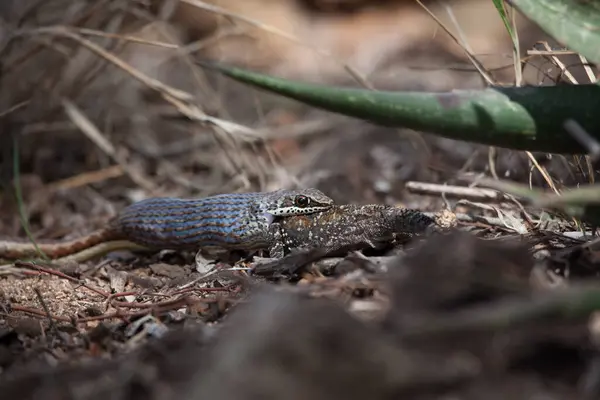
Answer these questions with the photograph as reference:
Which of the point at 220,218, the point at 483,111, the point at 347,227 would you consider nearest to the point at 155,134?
the point at 220,218

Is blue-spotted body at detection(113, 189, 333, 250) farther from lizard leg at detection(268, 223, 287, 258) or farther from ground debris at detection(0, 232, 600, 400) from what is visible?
ground debris at detection(0, 232, 600, 400)

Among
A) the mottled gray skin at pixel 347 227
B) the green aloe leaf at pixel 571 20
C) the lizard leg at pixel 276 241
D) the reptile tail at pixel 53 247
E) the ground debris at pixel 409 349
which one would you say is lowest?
the reptile tail at pixel 53 247

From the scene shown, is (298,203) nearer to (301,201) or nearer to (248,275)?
(301,201)

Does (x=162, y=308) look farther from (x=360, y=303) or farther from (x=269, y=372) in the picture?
(x=269, y=372)

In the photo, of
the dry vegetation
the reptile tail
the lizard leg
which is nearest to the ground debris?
the dry vegetation

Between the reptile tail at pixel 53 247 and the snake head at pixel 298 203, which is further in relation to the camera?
the reptile tail at pixel 53 247

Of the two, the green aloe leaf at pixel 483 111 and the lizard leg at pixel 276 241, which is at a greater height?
the green aloe leaf at pixel 483 111

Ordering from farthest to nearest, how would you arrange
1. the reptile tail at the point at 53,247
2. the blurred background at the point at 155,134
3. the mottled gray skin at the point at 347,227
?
the blurred background at the point at 155,134, the reptile tail at the point at 53,247, the mottled gray skin at the point at 347,227

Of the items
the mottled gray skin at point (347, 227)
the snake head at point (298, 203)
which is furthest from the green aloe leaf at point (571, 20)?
the snake head at point (298, 203)

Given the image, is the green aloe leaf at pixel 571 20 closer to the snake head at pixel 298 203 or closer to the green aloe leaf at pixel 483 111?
the green aloe leaf at pixel 483 111
